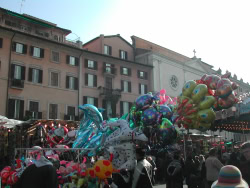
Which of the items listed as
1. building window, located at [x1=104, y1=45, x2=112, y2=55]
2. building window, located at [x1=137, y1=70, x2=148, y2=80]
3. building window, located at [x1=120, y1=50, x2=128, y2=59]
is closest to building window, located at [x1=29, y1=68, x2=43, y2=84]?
building window, located at [x1=104, y1=45, x2=112, y2=55]

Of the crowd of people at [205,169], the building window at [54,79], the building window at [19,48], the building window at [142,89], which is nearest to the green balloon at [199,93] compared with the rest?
the crowd of people at [205,169]

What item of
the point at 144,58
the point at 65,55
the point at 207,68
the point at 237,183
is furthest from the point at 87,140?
the point at 207,68

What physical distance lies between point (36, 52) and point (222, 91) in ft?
61.6

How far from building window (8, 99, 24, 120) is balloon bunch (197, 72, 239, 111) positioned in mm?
16579

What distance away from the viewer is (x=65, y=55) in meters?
27.3

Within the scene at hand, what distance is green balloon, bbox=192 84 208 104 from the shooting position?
1091cm

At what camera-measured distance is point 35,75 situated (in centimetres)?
2497

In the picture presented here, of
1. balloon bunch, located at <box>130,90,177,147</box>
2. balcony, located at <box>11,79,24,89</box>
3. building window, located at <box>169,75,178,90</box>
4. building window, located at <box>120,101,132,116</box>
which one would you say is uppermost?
building window, located at <box>169,75,178,90</box>

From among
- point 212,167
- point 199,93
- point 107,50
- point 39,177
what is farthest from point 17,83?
point 39,177

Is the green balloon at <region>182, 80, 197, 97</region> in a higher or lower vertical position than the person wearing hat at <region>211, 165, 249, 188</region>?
higher

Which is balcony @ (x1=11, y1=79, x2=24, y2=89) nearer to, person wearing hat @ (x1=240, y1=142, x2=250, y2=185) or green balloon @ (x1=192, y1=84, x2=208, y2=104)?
green balloon @ (x1=192, y1=84, x2=208, y2=104)

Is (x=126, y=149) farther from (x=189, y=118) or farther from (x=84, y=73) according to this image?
(x=84, y=73)

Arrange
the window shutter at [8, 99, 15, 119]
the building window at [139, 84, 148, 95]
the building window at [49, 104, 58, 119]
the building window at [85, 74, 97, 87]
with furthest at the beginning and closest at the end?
1. the building window at [139, 84, 148, 95]
2. the building window at [85, 74, 97, 87]
3. the building window at [49, 104, 58, 119]
4. the window shutter at [8, 99, 15, 119]

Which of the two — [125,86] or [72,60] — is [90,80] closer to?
[72,60]
